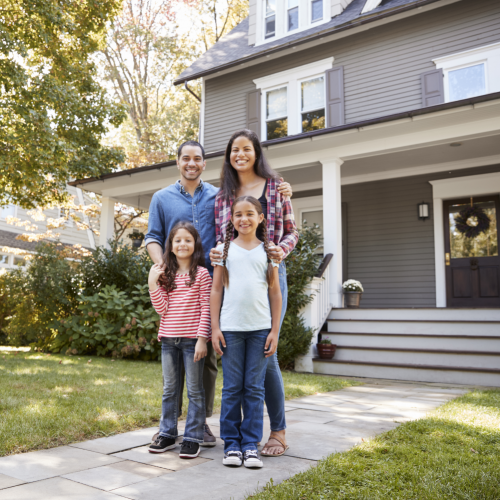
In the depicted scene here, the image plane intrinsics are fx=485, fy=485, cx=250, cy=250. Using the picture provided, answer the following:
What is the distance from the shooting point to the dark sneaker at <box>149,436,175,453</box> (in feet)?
8.58

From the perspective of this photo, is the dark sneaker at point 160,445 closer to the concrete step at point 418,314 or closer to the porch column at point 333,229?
the concrete step at point 418,314

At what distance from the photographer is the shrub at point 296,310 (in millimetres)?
6551

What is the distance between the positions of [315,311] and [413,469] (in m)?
4.73

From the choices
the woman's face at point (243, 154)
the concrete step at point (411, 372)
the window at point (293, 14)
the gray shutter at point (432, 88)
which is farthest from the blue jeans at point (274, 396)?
the window at point (293, 14)

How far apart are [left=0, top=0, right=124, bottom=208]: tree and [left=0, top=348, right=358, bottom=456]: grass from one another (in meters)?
4.12

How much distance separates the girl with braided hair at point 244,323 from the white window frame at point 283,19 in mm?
10033

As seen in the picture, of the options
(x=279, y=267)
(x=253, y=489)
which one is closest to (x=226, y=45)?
(x=279, y=267)

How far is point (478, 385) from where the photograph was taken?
18.9 feet

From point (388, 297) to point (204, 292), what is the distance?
7.52 meters

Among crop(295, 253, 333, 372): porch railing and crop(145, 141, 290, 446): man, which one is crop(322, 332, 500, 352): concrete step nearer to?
crop(295, 253, 333, 372): porch railing

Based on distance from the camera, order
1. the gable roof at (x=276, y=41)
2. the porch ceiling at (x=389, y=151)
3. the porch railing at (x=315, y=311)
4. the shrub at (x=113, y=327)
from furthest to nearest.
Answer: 1. the gable roof at (x=276, y=41)
2. the shrub at (x=113, y=327)
3. the porch ceiling at (x=389, y=151)
4. the porch railing at (x=315, y=311)

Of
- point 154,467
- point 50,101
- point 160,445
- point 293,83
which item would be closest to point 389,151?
point 293,83

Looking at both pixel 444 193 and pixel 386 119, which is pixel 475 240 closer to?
pixel 444 193

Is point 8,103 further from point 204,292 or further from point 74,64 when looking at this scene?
point 204,292
